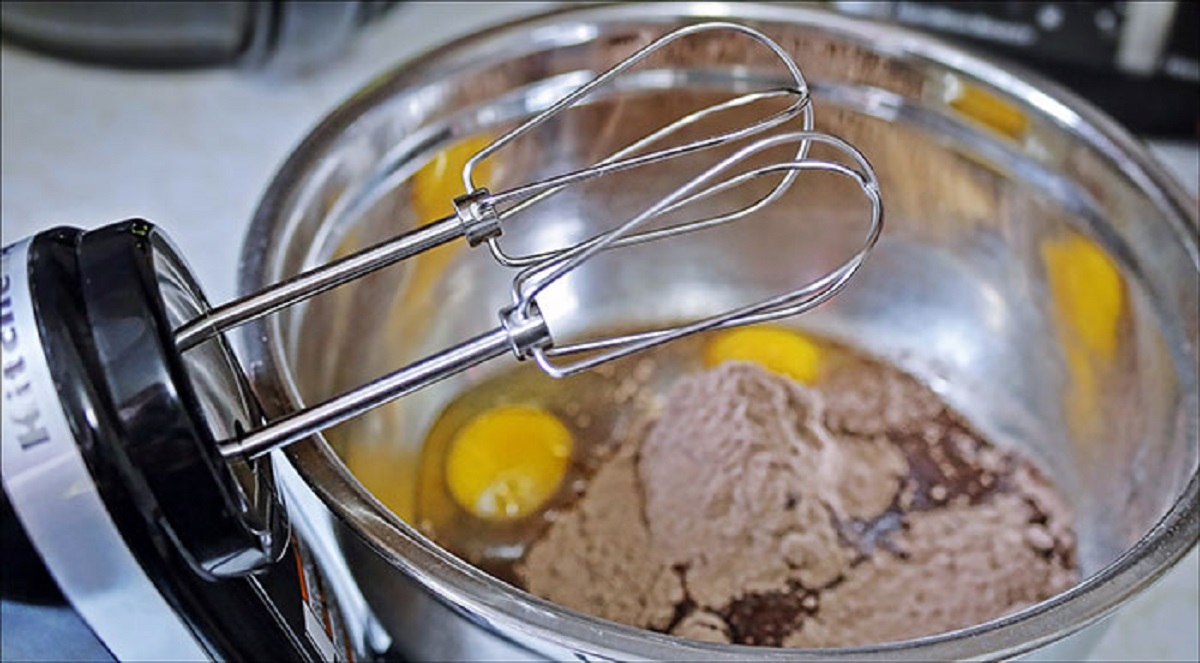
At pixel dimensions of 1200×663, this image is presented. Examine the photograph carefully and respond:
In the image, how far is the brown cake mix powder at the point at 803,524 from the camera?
0.60 metres

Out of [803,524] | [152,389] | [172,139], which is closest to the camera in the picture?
[152,389]

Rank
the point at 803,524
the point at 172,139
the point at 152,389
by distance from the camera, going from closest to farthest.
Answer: the point at 152,389 < the point at 803,524 < the point at 172,139

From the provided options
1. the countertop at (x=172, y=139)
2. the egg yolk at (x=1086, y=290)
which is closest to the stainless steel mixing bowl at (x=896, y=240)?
the egg yolk at (x=1086, y=290)

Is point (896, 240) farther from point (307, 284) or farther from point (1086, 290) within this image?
point (307, 284)

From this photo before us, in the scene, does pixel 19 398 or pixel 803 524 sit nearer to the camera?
pixel 19 398

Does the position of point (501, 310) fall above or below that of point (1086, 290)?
above

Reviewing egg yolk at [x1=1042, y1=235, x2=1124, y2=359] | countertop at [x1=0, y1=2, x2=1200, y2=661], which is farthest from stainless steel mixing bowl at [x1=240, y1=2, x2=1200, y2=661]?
countertop at [x1=0, y1=2, x2=1200, y2=661]

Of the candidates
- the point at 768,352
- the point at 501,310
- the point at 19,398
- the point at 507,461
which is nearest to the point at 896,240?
the point at 768,352

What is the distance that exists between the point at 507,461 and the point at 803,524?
0.44 ft

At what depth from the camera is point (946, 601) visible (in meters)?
0.61

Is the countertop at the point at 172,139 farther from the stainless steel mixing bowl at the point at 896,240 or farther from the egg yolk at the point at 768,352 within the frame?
the egg yolk at the point at 768,352

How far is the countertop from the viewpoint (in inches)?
29.4

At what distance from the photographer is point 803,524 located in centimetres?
65

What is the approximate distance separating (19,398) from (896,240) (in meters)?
0.46
